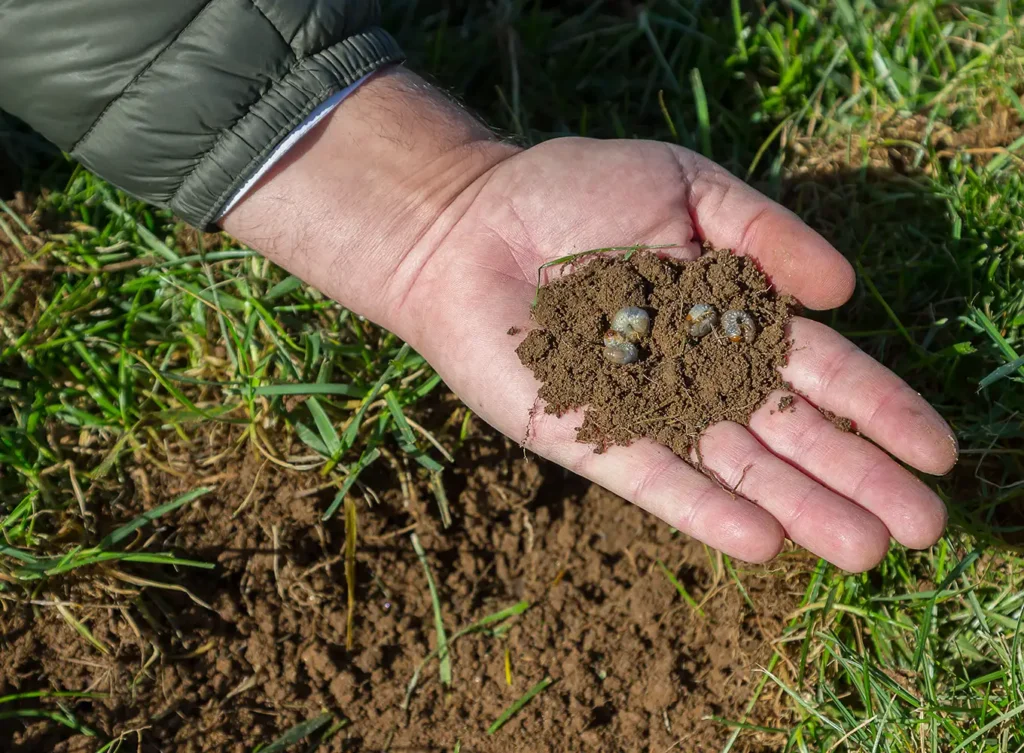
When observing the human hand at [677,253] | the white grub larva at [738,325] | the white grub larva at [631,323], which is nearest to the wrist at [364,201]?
the human hand at [677,253]

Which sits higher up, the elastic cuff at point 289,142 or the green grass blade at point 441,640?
the elastic cuff at point 289,142

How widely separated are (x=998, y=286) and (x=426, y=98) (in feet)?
6.27

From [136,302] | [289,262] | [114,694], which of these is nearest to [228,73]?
[289,262]

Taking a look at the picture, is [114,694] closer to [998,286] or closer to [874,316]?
[874,316]

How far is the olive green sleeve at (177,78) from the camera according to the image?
234cm

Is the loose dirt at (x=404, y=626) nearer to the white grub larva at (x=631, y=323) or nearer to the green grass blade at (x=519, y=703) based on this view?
the green grass blade at (x=519, y=703)

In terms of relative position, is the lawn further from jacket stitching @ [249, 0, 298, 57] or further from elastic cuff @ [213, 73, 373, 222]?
jacket stitching @ [249, 0, 298, 57]

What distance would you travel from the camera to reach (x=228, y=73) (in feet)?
7.94

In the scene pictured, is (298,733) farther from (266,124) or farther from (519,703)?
(266,124)

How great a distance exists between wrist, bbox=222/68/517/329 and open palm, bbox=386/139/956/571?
46mm

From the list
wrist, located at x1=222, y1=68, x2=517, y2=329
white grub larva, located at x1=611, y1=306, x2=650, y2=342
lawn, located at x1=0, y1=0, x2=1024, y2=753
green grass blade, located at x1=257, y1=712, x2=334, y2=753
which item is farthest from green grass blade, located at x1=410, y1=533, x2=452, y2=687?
white grub larva, located at x1=611, y1=306, x2=650, y2=342

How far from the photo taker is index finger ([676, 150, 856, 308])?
2377 millimetres

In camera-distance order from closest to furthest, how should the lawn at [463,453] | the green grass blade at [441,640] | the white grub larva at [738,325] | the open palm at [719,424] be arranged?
the open palm at [719,424], the white grub larva at [738,325], the lawn at [463,453], the green grass blade at [441,640]

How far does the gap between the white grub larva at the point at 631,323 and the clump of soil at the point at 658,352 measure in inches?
1.0
